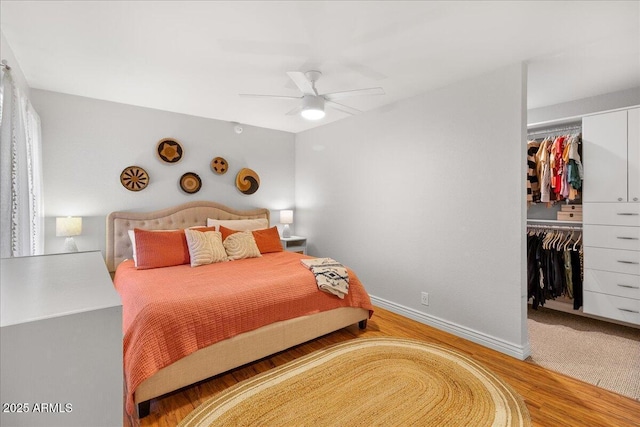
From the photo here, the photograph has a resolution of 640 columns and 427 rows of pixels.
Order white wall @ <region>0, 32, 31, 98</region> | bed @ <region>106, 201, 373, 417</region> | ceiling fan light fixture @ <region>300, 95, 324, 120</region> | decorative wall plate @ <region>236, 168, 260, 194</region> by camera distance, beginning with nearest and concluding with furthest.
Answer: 1. bed @ <region>106, 201, 373, 417</region>
2. white wall @ <region>0, 32, 31, 98</region>
3. ceiling fan light fixture @ <region>300, 95, 324, 120</region>
4. decorative wall plate @ <region>236, 168, 260, 194</region>

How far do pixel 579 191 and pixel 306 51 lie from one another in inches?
124

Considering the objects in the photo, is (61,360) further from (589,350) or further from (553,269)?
(553,269)

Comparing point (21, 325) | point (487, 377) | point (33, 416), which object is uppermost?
point (21, 325)

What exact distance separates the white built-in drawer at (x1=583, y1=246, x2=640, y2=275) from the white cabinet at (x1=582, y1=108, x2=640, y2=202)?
1.65ft

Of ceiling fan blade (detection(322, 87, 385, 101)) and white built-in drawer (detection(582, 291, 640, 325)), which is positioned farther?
white built-in drawer (detection(582, 291, 640, 325))

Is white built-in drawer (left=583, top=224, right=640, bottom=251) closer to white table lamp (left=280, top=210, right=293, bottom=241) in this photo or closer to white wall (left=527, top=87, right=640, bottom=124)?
white wall (left=527, top=87, right=640, bottom=124)

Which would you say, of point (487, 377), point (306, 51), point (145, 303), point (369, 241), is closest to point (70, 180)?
point (145, 303)

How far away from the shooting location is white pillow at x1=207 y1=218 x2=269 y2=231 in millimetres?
3991

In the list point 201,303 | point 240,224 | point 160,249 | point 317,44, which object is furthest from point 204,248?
point 317,44

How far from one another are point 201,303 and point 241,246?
4.70 ft

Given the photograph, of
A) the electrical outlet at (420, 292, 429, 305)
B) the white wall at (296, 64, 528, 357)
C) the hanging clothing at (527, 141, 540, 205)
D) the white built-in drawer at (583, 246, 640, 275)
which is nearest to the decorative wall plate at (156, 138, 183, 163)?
the white wall at (296, 64, 528, 357)

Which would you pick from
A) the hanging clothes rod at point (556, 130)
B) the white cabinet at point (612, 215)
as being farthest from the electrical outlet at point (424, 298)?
the hanging clothes rod at point (556, 130)

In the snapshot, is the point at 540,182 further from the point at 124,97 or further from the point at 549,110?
the point at 124,97

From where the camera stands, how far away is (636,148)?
2.84m
